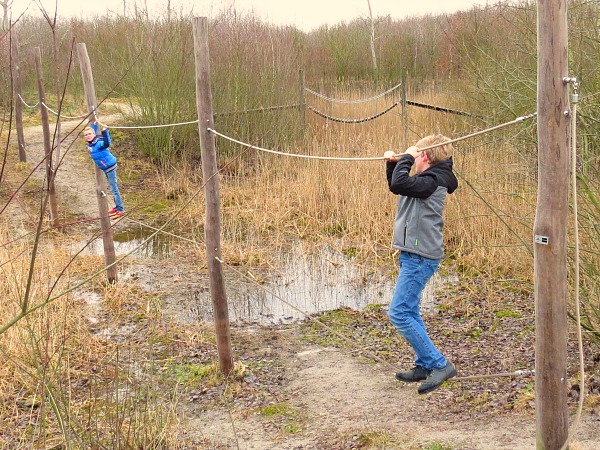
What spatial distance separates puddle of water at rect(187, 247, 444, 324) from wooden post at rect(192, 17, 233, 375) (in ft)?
4.33

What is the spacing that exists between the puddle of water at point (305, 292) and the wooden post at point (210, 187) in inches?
52.0

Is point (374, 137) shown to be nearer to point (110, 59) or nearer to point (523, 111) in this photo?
point (523, 111)

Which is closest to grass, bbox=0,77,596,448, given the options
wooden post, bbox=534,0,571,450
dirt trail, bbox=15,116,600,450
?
dirt trail, bbox=15,116,600,450

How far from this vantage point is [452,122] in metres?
11.1

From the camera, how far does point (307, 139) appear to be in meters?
11.8

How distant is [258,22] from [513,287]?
8168mm

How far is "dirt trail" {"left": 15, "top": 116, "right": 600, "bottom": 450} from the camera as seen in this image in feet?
12.2

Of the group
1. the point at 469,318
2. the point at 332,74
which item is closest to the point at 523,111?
the point at 469,318

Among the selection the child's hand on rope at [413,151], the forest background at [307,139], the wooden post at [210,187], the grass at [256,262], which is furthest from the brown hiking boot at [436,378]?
the wooden post at [210,187]

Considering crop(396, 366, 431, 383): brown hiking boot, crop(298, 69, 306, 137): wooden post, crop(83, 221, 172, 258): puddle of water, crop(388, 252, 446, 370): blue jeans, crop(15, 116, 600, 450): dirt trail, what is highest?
crop(298, 69, 306, 137): wooden post

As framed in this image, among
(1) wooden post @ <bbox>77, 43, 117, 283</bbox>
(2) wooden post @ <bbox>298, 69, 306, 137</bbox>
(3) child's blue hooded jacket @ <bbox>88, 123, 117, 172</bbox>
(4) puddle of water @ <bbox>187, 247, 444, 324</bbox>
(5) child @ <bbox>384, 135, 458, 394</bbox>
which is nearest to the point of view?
(5) child @ <bbox>384, 135, 458, 394</bbox>

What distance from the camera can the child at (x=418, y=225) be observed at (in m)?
3.93

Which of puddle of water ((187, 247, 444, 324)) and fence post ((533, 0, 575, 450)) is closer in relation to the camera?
fence post ((533, 0, 575, 450))

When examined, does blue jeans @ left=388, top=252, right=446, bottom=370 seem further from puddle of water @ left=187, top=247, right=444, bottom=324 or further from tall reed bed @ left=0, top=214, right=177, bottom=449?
puddle of water @ left=187, top=247, right=444, bottom=324
